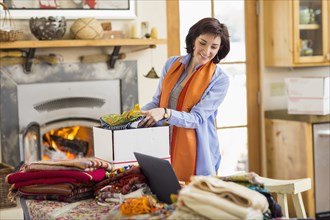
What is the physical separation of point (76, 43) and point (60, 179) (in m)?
2.03

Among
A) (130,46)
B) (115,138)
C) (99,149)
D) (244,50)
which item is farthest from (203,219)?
(244,50)

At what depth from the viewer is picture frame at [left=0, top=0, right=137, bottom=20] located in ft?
14.1

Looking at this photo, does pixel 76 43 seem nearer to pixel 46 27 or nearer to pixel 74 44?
pixel 74 44

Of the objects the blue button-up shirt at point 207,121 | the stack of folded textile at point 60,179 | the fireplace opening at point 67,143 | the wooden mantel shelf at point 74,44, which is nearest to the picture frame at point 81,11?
the wooden mantel shelf at point 74,44

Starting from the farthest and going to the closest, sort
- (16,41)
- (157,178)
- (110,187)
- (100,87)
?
(100,87), (16,41), (110,187), (157,178)

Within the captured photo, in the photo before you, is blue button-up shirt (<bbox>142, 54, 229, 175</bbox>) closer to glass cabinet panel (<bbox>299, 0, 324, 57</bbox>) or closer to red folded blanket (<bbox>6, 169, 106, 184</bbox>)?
red folded blanket (<bbox>6, 169, 106, 184</bbox>)

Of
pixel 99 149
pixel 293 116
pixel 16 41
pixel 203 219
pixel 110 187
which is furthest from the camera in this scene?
pixel 293 116

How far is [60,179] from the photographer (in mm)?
2406

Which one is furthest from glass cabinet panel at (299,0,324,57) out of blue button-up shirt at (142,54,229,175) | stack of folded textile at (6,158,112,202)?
stack of folded textile at (6,158,112,202)

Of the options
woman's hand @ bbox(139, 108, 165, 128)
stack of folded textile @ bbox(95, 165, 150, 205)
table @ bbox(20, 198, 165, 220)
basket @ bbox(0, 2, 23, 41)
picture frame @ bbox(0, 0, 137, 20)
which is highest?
picture frame @ bbox(0, 0, 137, 20)

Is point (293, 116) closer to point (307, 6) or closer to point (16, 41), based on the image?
point (307, 6)

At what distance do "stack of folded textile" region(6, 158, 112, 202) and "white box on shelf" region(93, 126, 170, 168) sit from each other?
70mm

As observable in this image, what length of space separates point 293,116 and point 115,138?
2.67 metres

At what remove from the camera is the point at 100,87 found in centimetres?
460
